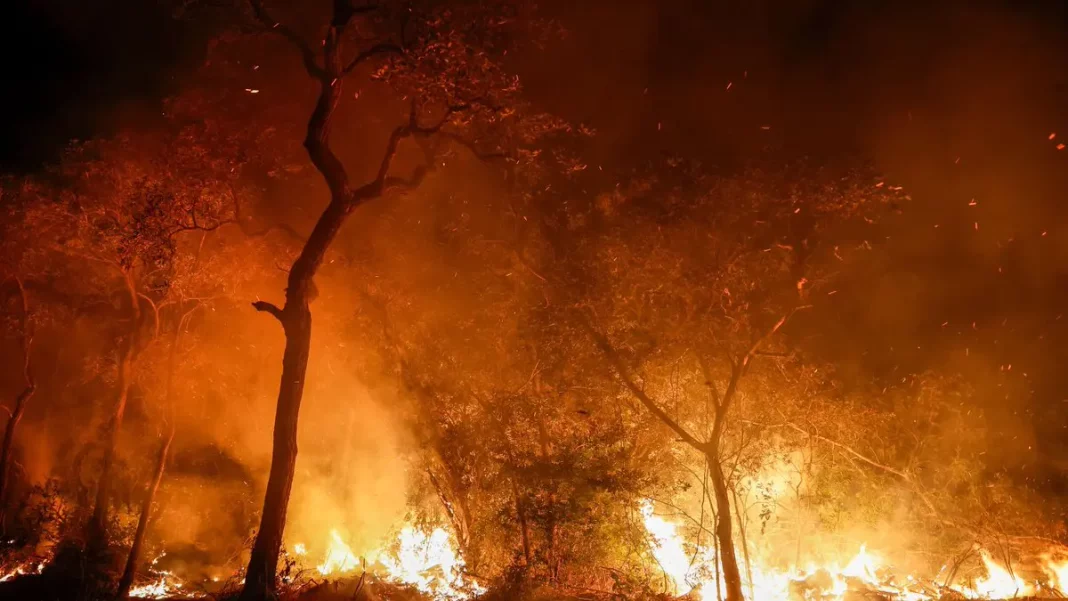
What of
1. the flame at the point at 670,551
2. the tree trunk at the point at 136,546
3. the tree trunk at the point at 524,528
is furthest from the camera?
the flame at the point at 670,551

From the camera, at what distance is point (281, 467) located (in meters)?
10.5

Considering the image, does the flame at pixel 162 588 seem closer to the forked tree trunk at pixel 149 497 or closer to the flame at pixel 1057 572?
the forked tree trunk at pixel 149 497

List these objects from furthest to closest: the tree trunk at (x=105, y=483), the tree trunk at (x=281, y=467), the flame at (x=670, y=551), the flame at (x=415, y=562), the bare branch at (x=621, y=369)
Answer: the tree trunk at (x=105, y=483), the flame at (x=415, y=562), the flame at (x=670, y=551), the bare branch at (x=621, y=369), the tree trunk at (x=281, y=467)

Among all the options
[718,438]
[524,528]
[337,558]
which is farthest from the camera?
[337,558]

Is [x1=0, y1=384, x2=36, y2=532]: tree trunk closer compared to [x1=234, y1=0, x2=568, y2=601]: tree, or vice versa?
[x1=234, y1=0, x2=568, y2=601]: tree

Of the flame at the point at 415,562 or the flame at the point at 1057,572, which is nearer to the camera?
the flame at the point at 415,562

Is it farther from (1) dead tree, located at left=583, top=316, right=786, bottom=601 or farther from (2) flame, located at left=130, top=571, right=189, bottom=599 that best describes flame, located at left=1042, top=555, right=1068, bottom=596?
(2) flame, located at left=130, top=571, right=189, bottom=599

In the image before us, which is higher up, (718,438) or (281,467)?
(718,438)

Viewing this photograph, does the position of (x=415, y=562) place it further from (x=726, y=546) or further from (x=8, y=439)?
(x=8, y=439)

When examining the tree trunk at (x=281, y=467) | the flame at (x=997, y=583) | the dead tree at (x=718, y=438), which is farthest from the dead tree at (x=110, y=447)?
the flame at (x=997, y=583)

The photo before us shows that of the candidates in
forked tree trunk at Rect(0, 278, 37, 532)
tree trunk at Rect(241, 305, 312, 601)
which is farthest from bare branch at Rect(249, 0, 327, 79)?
forked tree trunk at Rect(0, 278, 37, 532)

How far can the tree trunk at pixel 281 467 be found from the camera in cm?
994

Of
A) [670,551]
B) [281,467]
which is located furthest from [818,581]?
[281,467]

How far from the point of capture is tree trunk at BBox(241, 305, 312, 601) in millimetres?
9938
